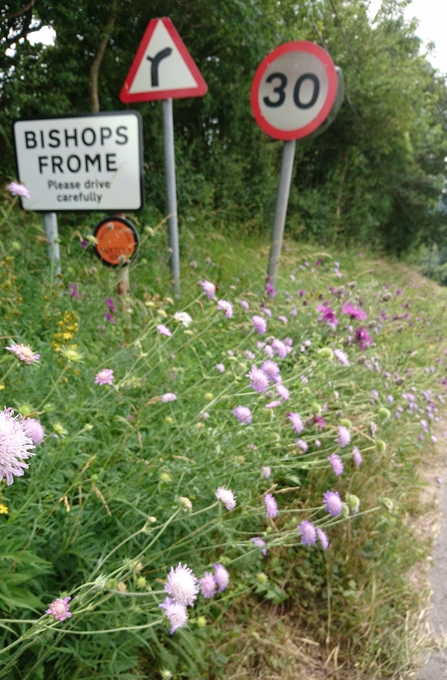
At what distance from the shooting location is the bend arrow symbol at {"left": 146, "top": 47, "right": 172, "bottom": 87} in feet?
7.89

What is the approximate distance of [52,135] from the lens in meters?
1.97

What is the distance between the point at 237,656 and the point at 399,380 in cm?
154

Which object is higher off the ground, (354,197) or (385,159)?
(385,159)

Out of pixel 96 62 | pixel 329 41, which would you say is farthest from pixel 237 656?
pixel 329 41

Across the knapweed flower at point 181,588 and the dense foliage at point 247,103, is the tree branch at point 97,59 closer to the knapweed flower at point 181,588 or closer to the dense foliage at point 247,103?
the dense foliage at point 247,103

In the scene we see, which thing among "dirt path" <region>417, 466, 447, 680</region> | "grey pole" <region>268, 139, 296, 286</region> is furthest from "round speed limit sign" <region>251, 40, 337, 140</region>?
"dirt path" <region>417, 466, 447, 680</region>

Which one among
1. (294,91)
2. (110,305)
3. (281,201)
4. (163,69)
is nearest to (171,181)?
(163,69)

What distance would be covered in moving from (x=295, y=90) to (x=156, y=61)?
87 centimetres

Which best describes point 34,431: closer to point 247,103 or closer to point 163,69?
point 163,69

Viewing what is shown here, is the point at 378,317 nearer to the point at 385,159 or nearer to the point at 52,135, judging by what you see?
the point at 52,135

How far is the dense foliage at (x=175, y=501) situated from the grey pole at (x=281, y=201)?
94 cm

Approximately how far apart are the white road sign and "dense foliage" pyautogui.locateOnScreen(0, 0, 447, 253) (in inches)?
111

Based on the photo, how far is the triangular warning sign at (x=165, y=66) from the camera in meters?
2.39

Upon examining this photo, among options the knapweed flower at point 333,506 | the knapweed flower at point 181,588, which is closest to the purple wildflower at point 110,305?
the knapweed flower at point 333,506
